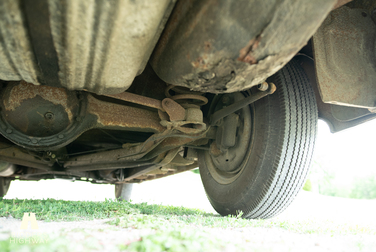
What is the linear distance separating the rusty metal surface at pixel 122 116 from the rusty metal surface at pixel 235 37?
0.68 meters

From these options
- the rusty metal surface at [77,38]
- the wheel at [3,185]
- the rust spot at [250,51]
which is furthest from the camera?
the wheel at [3,185]

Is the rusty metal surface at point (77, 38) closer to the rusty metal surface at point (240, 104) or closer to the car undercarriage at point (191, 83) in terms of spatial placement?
the car undercarriage at point (191, 83)

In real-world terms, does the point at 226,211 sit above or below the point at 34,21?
below

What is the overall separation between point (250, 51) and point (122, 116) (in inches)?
40.8

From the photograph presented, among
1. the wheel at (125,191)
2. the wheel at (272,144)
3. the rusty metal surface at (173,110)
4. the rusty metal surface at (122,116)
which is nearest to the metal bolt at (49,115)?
the rusty metal surface at (122,116)

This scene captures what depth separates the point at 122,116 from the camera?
1.65 m

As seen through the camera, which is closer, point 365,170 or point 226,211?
point 226,211

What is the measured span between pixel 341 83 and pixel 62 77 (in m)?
1.41

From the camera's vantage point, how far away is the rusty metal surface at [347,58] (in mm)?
1358

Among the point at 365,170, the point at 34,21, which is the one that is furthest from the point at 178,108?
the point at 365,170

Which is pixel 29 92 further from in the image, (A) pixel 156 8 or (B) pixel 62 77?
(A) pixel 156 8

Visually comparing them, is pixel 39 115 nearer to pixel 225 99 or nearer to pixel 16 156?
pixel 16 156

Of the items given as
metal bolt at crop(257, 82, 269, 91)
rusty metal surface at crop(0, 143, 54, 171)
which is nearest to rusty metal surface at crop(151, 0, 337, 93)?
metal bolt at crop(257, 82, 269, 91)

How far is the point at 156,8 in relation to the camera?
2.55 ft
